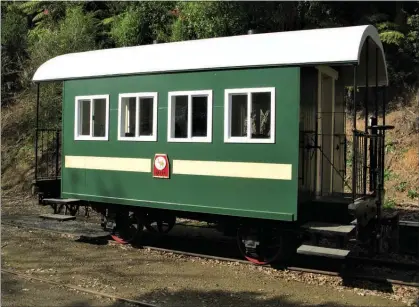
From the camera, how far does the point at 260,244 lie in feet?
26.1

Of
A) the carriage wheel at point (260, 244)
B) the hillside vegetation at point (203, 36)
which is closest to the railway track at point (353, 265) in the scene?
the carriage wheel at point (260, 244)

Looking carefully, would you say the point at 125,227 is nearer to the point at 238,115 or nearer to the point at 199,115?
the point at 199,115

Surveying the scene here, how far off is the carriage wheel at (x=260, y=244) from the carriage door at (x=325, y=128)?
109 cm

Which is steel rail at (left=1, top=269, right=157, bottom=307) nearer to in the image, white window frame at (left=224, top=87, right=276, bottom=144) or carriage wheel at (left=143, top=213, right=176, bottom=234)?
carriage wheel at (left=143, top=213, right=176, bottom=234)

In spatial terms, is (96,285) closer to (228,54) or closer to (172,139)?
(172,139)

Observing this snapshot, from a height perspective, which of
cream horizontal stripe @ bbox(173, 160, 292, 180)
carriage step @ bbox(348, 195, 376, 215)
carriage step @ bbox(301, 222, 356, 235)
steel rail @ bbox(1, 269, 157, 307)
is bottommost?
steel rail @ bbox(1, 269, 157, 307)

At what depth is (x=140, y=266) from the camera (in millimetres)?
8070

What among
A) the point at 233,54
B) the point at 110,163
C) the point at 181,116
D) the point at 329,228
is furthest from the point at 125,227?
the point at 329,228

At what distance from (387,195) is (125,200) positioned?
8.10 meters

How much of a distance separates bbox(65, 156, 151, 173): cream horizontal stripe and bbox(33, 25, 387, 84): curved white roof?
162 centimetres

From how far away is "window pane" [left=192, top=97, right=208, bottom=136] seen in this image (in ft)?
26.5

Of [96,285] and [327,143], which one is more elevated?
[327,143]

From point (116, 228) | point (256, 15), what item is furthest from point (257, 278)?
point (256, 15)

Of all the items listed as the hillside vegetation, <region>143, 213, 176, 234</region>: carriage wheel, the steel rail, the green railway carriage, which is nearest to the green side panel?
the green railway carriage
